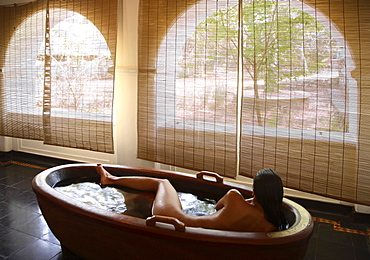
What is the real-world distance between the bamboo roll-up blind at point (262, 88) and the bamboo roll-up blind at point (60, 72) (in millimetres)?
584

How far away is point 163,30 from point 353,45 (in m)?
1.87

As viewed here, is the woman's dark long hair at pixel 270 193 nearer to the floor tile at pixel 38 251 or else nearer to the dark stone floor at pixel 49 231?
the dark stone floor at pixel 49 231

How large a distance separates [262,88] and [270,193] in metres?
1.65

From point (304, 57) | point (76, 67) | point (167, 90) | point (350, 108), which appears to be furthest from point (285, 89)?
point (76, 67)

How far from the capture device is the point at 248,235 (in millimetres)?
1573

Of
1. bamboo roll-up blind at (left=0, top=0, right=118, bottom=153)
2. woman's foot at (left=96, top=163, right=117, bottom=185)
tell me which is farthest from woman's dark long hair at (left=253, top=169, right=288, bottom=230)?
bamboo roll-up blind at (left=0, top=0, right=118, bottom=153)

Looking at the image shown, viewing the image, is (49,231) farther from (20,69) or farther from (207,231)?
(20,69)

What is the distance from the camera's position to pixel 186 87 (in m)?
3.52

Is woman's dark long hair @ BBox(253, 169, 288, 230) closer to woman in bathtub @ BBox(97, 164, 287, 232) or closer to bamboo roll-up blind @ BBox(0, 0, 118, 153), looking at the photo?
woman in bathtub @ BBox(97, 164, 287, 232)

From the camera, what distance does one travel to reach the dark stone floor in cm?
237

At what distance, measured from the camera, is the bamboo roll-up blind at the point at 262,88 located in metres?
2.79

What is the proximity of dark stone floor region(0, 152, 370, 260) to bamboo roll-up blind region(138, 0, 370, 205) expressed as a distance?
26 cm

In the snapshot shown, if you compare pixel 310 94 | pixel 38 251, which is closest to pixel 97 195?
pixel 38 251

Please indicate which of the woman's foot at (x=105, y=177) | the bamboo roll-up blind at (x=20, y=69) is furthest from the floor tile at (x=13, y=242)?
the bamboo roll-up blind at (x=20, y=69)
